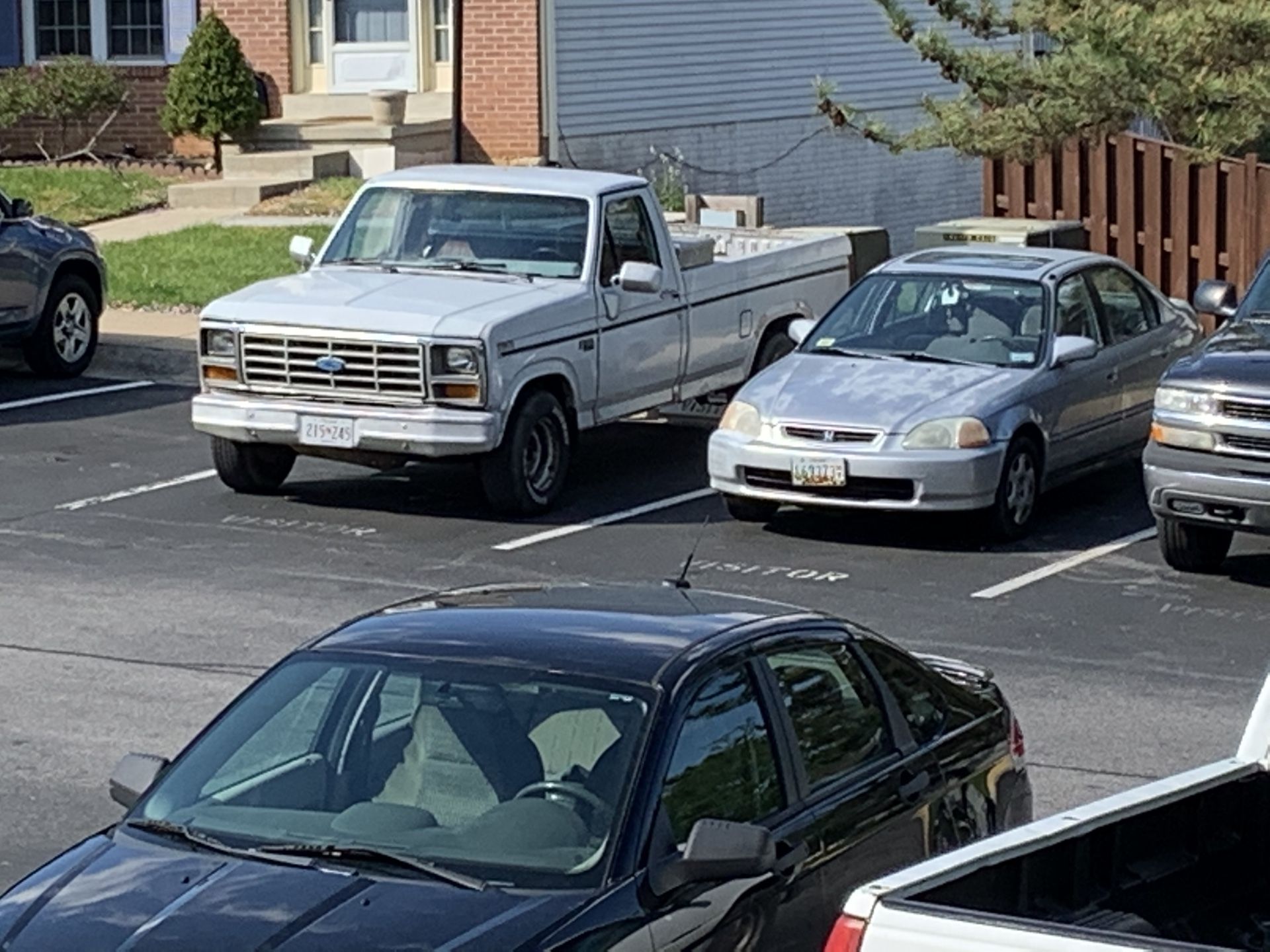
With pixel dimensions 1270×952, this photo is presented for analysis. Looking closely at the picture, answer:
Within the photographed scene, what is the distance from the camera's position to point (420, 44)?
1128 inches

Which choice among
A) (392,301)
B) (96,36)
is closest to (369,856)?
(392,301)

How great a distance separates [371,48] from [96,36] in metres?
3.57

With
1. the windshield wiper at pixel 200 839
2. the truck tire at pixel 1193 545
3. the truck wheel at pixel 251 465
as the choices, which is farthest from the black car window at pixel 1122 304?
the windshield wiper at pixel 200 839

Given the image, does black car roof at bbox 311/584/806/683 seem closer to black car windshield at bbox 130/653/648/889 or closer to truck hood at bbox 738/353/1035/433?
black car windshield at bbox 130/653/648/889

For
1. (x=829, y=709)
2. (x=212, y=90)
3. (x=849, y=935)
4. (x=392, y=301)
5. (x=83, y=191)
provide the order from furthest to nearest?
(x=212, y=90) < (x=83, y=191) < (x=392, y=301) < (x=829, y=709) < (x=849, y=935)

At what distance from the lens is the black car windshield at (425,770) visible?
5.74m

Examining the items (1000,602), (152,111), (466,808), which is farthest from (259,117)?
A: (466,808)

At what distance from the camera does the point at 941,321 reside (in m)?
14.9

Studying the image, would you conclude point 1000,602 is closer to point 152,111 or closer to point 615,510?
point 615,510

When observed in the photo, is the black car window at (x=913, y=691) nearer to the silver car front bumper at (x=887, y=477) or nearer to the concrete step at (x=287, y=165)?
the silver car front bumper at (x=887, y=477)

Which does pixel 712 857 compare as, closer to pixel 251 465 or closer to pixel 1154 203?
pixel 251 465

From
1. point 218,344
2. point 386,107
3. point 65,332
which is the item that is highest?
point 386,107

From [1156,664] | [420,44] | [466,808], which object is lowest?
[1156,664]

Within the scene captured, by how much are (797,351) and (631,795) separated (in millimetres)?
9355
